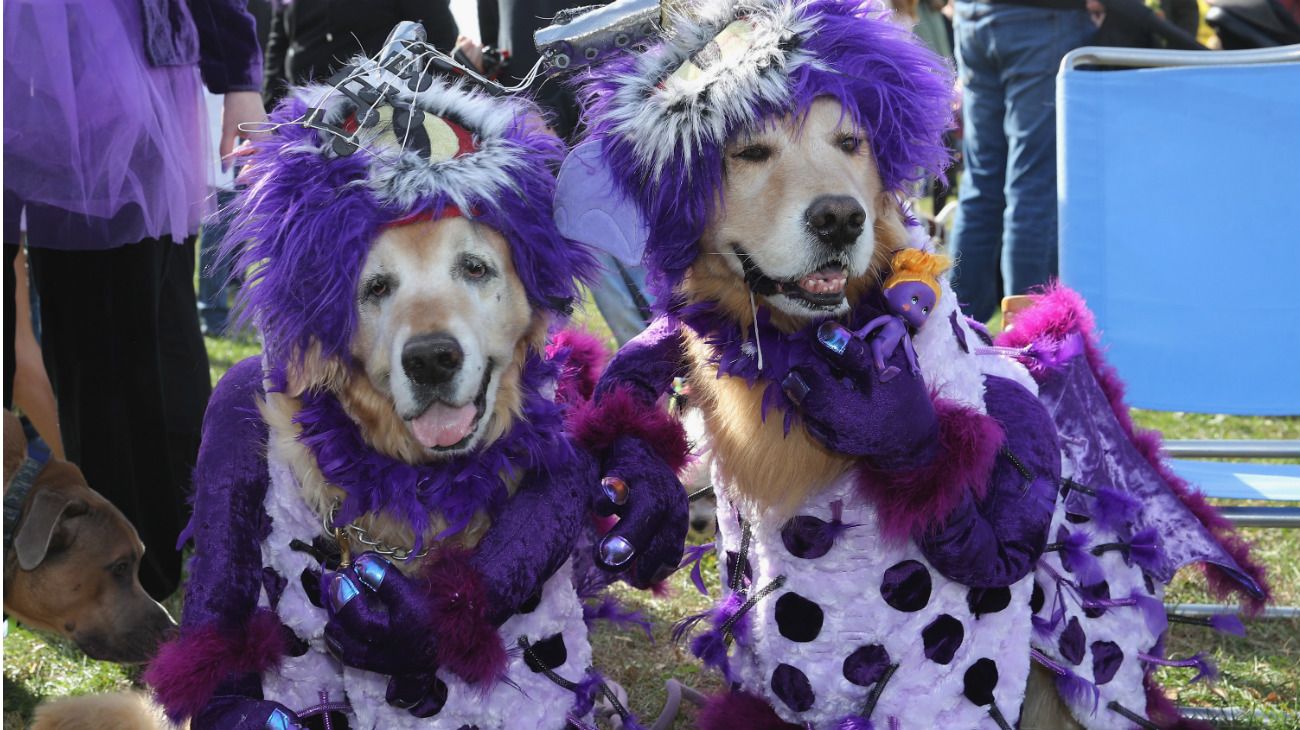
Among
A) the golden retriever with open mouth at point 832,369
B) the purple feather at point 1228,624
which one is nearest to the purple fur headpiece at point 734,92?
the golden retriever with open mouth at point 832,369

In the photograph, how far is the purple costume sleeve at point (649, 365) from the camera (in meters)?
2.26

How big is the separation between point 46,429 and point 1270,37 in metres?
4.50

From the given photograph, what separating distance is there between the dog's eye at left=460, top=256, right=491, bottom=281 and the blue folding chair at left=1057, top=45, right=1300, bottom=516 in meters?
1.95

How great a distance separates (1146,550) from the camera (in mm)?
2332

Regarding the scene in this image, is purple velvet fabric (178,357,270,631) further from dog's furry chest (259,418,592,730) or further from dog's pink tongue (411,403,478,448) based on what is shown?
dog's pink tongue (411,403,478,448)

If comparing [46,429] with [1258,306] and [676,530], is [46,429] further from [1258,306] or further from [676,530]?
[1258,306]

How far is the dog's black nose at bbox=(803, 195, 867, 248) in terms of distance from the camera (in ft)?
6.21

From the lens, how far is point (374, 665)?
6.10ft

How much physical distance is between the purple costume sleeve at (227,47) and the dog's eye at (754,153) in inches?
69.4

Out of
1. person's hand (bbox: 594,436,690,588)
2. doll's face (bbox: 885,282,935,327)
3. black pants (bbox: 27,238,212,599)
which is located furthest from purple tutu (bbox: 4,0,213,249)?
doll's face (bbox: 885,282,935,327)

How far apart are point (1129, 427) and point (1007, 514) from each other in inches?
23.2

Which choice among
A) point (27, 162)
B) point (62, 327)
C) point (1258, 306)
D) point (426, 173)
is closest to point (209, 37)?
point (27, 162)

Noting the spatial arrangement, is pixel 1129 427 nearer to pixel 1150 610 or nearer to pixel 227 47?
pixel 1150 610

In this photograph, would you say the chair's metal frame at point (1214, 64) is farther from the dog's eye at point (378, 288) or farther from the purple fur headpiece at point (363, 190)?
the dog's eye at point (378, 288)
